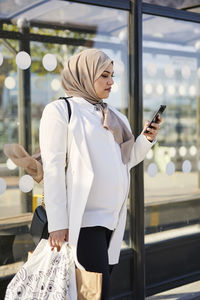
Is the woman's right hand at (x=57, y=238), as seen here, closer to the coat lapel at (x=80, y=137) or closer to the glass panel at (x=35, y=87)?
the coat lapel at (x=80, y=137)

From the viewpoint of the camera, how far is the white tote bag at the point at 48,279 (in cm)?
217

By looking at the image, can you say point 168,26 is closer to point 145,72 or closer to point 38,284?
point 145,72

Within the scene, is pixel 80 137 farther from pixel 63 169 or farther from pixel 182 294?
pixel 182 294

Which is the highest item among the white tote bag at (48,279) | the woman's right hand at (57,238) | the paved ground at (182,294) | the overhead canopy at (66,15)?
the overhead canopy at (66,15)

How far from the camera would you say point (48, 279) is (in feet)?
7.20

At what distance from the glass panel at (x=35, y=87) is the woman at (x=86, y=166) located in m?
0.96

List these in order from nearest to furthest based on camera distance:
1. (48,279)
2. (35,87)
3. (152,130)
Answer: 1. (48,279)
2. (152,130)
3. (35,87)

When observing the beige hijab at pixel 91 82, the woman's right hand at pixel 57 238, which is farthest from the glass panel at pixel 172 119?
the woman's right hand at pixel 57 238

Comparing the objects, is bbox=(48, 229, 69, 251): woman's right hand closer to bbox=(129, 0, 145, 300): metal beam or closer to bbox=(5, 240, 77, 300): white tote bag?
bbox=(5, 240, 77, 300): white tote bag

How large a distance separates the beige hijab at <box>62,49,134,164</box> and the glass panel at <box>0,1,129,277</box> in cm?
95

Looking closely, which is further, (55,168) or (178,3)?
(178,3)

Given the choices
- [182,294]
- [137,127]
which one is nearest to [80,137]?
[137,127]

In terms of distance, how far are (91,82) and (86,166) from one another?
41 cm

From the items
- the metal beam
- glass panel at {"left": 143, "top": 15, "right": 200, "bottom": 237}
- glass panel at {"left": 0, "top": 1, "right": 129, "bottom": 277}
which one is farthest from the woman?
glass panel at {"left": 143, "top": 15, "right": 200, "bottom": 237}
